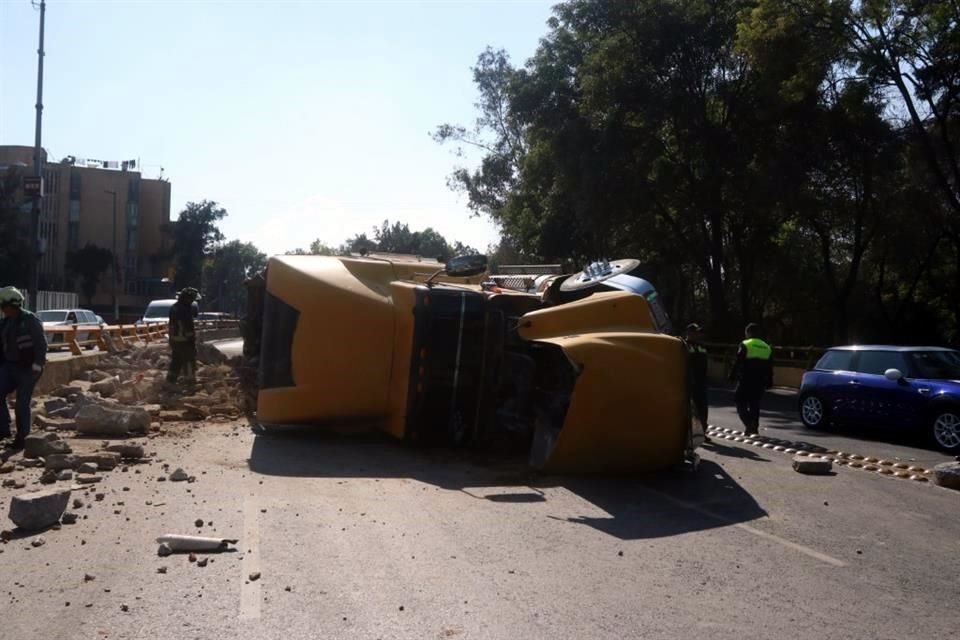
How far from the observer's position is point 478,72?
5138 centimetres

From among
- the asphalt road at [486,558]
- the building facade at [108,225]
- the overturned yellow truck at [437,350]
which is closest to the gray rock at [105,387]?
the overturned yellow truck at [437,350]

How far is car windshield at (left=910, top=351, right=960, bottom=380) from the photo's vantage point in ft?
47.1

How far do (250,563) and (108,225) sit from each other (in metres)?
67.1

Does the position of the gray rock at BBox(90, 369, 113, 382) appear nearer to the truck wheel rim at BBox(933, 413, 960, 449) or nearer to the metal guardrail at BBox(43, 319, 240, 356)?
the metal guardrail at BBox(43, 319, 240, 356)

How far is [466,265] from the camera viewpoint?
37.9ft

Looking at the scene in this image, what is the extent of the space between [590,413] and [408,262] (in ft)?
16.1

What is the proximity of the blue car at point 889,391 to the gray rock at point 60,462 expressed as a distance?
11.4 meters

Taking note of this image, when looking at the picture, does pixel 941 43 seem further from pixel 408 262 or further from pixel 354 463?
pixel 354 463

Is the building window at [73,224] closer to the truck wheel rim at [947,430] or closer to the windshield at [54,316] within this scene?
the windshield at [54,316]

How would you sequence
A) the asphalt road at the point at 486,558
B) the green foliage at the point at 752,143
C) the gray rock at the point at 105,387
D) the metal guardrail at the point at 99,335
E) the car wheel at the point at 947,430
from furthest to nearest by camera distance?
the green foliage at the point at 752,143
the metal guardrail at the point at 99,335
the gray rock at the point at 105,387
the car wheel at the point at 947,430
the asphalt road at the point at 486,558

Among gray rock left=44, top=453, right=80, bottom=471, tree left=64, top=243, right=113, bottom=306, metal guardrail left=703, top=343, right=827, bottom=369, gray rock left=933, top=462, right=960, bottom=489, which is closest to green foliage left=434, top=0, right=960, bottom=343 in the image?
metal guardrail left=703, top=343, right=827, bottom=369

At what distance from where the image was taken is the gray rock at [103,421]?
12.1m

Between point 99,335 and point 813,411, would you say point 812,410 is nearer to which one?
point 813,411

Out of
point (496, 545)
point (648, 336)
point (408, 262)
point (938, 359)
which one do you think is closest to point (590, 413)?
point (648, 336)
